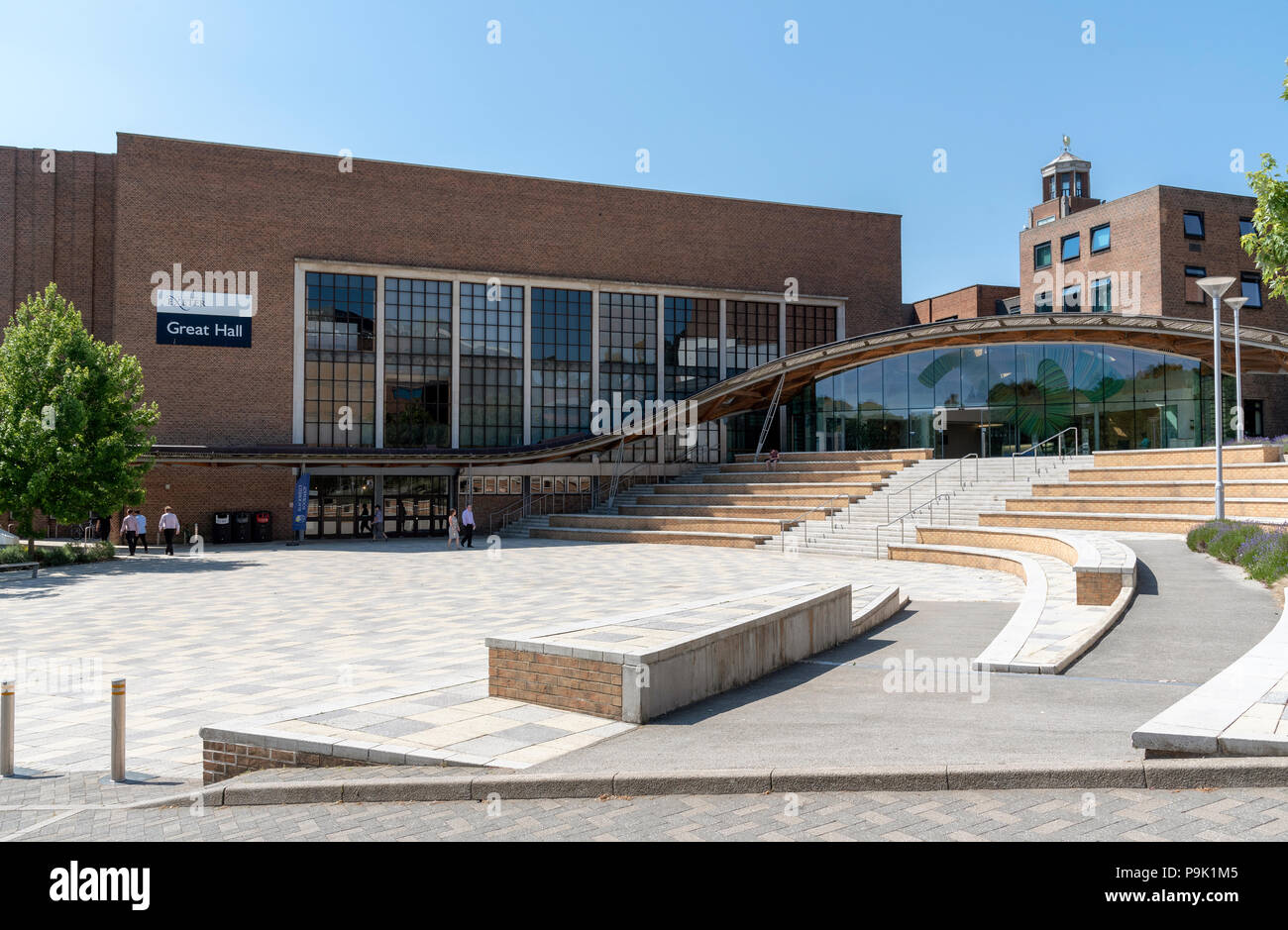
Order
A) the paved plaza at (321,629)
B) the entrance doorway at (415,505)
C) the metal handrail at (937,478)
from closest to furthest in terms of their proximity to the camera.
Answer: the paved plaza at (321,629) → the metal handrail at (937,478) → the entrance doorway at (415,505)

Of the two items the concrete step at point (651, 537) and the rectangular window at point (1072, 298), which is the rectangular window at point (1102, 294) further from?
the concrete step at point (651, 537)

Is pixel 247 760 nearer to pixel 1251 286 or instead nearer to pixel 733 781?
pixel 733 781

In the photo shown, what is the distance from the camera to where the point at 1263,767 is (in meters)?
5.46

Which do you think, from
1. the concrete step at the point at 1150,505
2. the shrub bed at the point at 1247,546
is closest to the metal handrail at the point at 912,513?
the concrete step at the point at 1150,505

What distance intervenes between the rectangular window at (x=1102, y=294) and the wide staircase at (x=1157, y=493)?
20715mm

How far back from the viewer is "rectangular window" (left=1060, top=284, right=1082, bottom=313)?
164 feet

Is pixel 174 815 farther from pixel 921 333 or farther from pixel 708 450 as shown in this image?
pixel 708 450

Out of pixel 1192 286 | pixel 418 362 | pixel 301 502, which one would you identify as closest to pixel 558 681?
pixel 301 502

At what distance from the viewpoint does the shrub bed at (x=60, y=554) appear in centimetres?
2477

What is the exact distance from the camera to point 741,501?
34562mm

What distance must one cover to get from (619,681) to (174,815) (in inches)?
127

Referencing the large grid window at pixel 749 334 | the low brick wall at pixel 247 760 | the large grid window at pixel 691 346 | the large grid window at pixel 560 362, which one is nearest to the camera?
the low brick wall at pixel 247 760

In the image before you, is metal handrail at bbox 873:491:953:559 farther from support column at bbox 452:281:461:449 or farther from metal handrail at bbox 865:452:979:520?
support column at bbox 452:281:461:449
